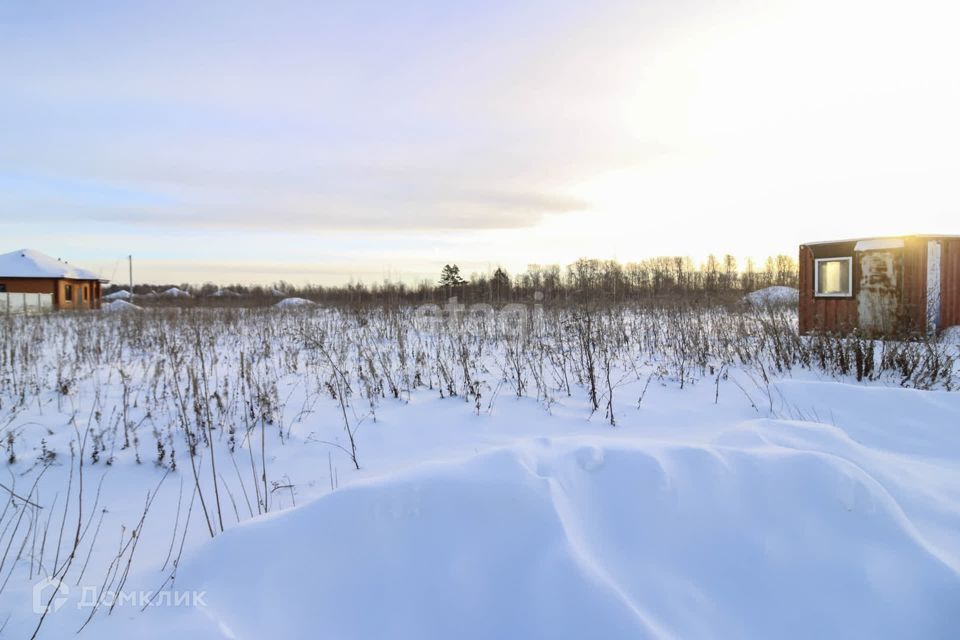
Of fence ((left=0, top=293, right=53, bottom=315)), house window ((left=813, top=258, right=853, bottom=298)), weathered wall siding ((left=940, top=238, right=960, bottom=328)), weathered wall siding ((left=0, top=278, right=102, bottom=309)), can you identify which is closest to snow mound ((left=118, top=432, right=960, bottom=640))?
house window ((left=813, top=258, right=853, bottom=298))

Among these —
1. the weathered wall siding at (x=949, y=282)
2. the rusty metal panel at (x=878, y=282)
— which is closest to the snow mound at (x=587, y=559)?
the rusty metal panel at (x=878, y=282)

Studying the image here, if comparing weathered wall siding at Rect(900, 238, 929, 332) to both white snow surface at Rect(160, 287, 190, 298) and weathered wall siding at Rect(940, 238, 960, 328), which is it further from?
white snow surface at Rect(160, 287, 190, 298)

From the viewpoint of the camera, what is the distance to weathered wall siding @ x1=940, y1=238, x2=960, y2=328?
9008 mm

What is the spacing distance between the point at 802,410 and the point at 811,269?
24.5 feet

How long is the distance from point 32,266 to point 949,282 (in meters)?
40.7

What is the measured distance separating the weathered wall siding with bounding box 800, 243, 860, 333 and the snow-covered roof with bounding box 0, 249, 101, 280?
121 feet

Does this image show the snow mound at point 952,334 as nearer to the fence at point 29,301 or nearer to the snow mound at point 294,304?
the snow mound at point 294,304

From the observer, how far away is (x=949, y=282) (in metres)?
9.13

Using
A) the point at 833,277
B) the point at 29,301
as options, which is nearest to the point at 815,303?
the point at 833,277

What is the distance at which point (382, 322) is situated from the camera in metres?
12.6

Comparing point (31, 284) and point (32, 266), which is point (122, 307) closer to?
point (31, 284)

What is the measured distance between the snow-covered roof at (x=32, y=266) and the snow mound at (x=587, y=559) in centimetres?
3613

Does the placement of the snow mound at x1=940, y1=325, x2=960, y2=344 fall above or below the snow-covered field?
above

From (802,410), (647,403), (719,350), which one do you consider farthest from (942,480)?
(719,350)
